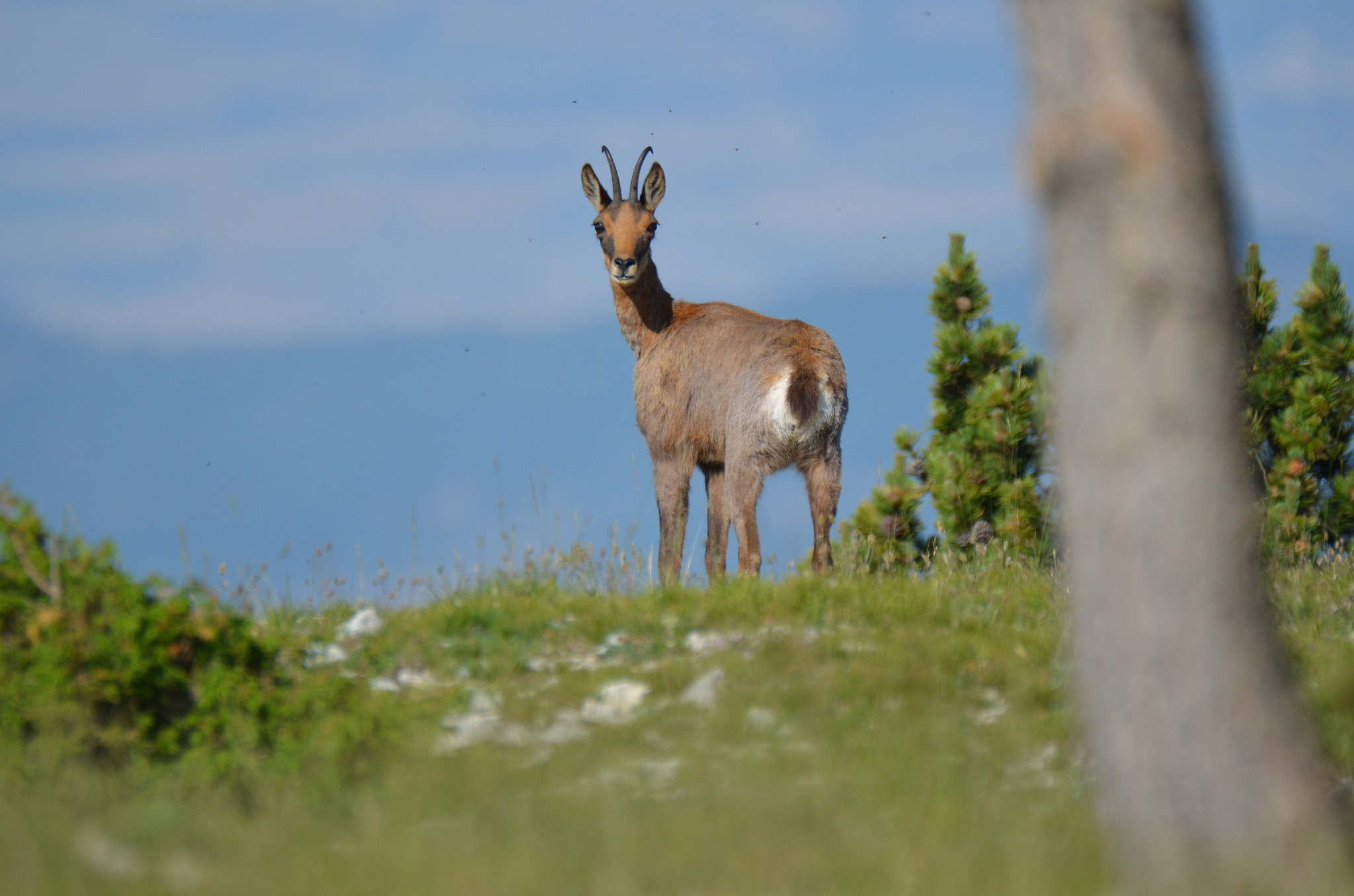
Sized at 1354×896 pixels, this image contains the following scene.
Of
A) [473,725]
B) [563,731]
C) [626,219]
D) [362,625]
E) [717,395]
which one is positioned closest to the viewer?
[563,731]

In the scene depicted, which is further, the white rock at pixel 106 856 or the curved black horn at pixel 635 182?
the curved black horn at pixel 635 182

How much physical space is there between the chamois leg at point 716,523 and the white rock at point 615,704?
3719 millimetres

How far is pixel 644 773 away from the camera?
185 inches

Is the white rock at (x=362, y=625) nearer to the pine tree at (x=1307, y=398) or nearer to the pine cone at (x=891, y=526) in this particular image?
the pine cone at (x=891, y=526)

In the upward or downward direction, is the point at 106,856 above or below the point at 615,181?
below

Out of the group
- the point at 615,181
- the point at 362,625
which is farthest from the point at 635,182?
the point at 362,625

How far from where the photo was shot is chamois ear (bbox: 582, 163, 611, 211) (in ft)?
37.6

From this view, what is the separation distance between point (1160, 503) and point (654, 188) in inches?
330

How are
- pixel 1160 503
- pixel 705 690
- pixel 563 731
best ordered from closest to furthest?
pixel 1160 503
pixel 563 731
pixel 705 690

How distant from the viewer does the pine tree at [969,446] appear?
11.6m

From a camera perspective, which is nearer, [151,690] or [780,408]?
[151,690]

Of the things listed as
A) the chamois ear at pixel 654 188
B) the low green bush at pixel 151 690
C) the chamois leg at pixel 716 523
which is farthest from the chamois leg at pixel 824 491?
the low green bush at pixel 151 690

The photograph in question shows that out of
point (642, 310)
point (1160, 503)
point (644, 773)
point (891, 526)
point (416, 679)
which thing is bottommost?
point (644, 773)

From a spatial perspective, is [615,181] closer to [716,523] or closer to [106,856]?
[716,523]
